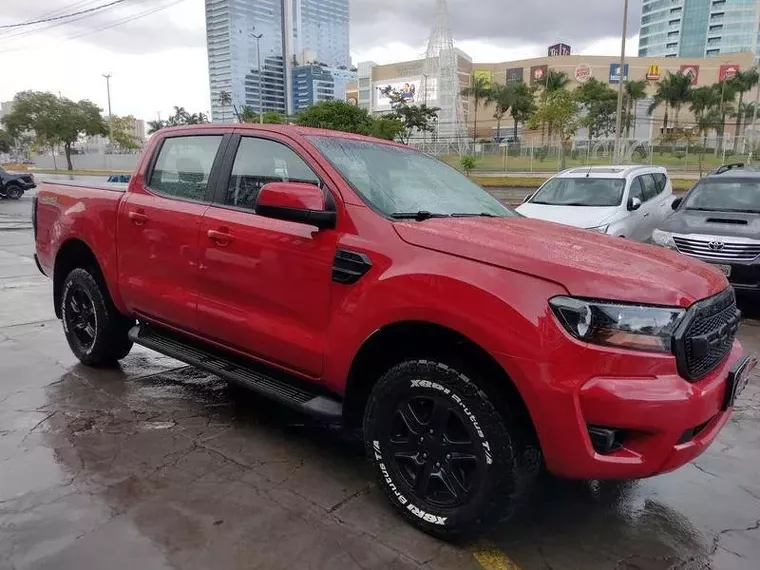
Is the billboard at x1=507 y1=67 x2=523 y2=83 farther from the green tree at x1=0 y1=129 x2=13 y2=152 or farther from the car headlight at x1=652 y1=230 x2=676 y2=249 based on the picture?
the car headlight at x1=652 y1=230 x2=676 y2=249

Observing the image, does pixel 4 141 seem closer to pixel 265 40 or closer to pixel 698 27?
pixel 265 40

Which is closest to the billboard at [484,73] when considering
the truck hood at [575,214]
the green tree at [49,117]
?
the green tree at [49,117]

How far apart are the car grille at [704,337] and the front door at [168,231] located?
265cm

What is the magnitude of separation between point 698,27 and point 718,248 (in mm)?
160344

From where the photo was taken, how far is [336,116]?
34.6 meters

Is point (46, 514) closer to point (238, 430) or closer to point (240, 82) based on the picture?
point (238, 430)

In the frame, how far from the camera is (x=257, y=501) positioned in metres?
3.02

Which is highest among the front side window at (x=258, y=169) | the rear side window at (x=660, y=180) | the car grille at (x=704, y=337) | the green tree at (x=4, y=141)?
the green tree at (x=4, y=141)

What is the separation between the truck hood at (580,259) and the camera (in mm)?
2338

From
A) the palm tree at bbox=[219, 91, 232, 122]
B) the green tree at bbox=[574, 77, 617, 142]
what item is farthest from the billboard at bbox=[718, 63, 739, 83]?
the palm tree at bbox=[219, 91, 232, 122]

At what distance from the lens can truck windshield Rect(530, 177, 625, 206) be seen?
10039mm

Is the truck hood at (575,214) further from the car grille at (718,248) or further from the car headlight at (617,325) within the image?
the car headlight at (617,325)

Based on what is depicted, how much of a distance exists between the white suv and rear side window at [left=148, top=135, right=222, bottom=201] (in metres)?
6.33

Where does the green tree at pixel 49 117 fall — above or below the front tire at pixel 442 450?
above
